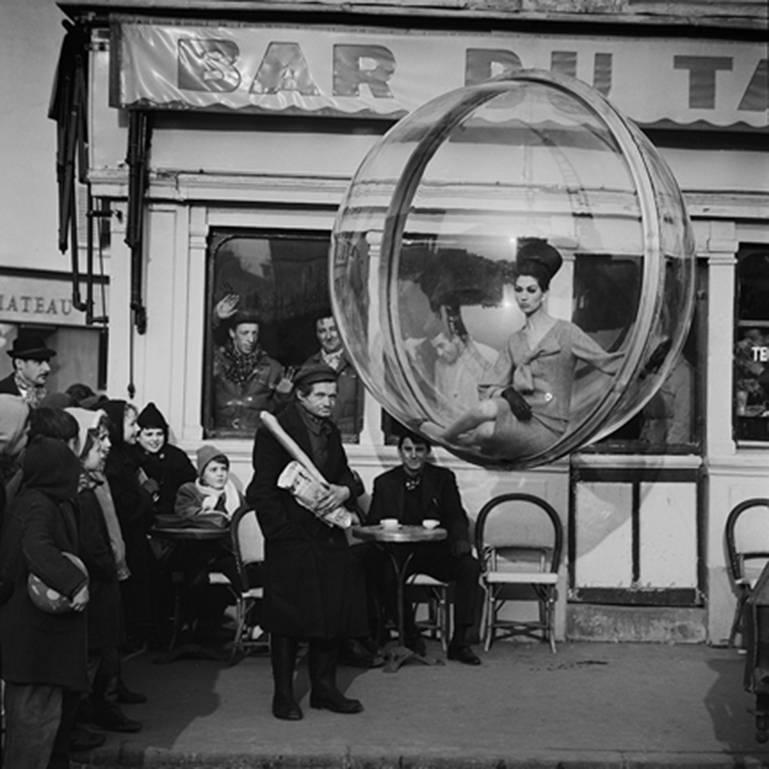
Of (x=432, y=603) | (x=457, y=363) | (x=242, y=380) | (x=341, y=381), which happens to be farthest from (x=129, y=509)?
(x=457, y=363)

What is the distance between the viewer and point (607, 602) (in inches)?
410

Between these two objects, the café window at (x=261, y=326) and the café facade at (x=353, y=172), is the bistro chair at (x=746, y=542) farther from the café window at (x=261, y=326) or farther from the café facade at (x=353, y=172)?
the café window at (x=261, y=326)

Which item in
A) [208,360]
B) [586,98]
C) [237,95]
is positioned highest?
[237,95]

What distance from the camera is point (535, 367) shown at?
556cm

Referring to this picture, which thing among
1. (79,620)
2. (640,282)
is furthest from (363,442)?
(640,282)

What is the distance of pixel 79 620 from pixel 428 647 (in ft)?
13.2

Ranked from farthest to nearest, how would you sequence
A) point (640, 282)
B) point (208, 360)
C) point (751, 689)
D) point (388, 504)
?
point (208, 360), point (388, 504), point (751, 689), point (640, 282)

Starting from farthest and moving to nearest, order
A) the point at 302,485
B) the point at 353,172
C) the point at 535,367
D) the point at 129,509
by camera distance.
→ the point at 353,172 < the point at 129,509 < the point at 302,485 < the point at 535,367

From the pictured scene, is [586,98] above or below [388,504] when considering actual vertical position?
above

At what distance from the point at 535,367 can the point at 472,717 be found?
302 centimetres

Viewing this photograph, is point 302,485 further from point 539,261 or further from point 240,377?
point 240,377

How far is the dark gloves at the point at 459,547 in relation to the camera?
31.1 feet

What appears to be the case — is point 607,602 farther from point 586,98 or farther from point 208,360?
point 586,98

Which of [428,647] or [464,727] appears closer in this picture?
[464,727]
